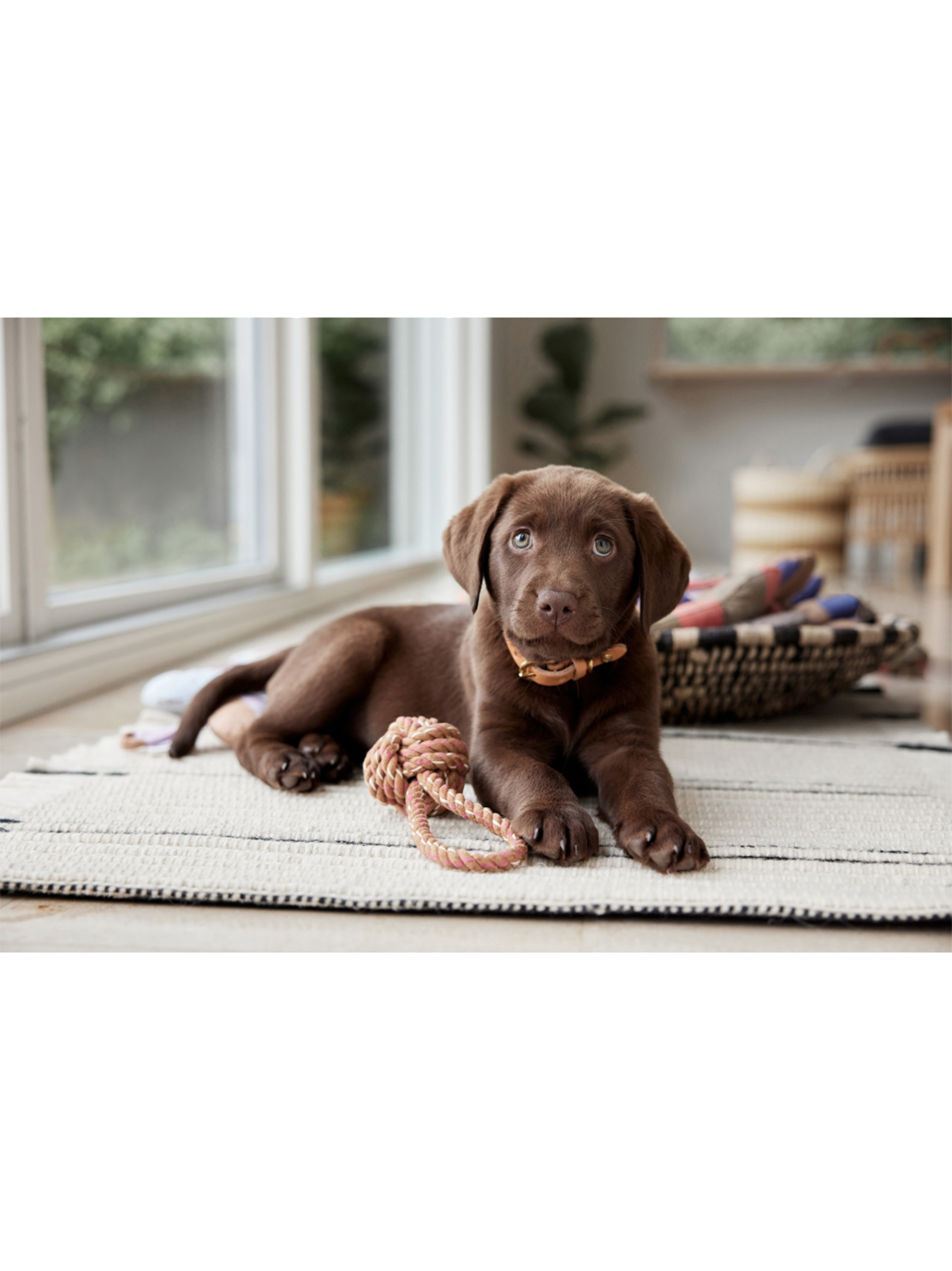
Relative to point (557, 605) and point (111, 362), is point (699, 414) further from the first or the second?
point (557, 605)

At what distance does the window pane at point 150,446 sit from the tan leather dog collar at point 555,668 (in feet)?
7.18

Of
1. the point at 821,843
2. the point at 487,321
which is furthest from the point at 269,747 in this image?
the point at 487,321

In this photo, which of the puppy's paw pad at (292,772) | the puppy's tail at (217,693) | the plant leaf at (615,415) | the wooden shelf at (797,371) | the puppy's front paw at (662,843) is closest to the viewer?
the puppy's front paw at (662,843)

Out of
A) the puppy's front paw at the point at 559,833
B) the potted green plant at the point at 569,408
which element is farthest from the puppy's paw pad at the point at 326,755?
the potted green plant at the point at 569,408

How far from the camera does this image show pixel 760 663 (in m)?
2.62

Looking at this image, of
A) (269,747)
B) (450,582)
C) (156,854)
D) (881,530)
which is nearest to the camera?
(156,854)

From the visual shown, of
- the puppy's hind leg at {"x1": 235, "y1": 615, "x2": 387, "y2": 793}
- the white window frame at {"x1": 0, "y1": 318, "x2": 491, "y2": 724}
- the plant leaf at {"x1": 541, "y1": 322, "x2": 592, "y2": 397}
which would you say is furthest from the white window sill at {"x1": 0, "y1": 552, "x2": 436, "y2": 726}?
the plant leaf at {"x1": 541, "y1": 322, "x2": 592, "y2": 397}

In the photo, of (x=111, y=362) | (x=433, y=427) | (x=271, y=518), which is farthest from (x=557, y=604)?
(x=433, y=427)

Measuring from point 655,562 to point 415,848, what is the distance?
2.04ft

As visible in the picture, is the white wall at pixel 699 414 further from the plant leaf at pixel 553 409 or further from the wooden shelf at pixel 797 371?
the plant leaf at pixel 553 409

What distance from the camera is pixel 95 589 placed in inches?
155

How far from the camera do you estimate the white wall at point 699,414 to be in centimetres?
1105

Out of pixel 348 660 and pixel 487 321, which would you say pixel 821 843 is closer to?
pixel 348 660

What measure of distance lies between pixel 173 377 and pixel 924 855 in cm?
374
